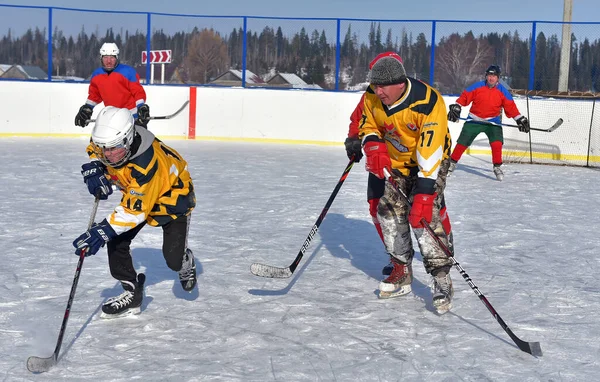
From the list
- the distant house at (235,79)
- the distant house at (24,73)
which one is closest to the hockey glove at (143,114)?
the distant house at (235,79)

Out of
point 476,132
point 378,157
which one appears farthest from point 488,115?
point 378,157

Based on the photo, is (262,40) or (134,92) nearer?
(134,92)

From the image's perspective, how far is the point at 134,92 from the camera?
738 cm

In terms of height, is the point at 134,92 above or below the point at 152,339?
above

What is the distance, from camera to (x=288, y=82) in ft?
39.5

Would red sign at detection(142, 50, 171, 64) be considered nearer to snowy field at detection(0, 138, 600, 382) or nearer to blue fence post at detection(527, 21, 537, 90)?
snowy field at detection(0, 138, 600, 382)

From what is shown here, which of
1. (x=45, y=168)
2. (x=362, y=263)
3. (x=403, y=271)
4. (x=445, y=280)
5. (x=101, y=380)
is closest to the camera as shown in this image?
(x=101, y=380)

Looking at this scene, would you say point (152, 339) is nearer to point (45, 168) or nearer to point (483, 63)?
point (45, 168)

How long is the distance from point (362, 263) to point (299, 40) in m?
8.24

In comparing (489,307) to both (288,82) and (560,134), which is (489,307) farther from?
(288,82)

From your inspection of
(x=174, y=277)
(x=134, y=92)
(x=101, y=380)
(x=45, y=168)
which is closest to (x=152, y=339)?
(x=101, y=380)

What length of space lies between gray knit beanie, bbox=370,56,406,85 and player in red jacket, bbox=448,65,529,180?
5147 millimetres

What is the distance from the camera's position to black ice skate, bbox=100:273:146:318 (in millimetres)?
3436

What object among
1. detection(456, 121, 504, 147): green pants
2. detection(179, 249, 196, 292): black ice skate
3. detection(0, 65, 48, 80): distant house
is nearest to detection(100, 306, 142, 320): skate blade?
detection(179, 249, 196, 292): black ice skate
